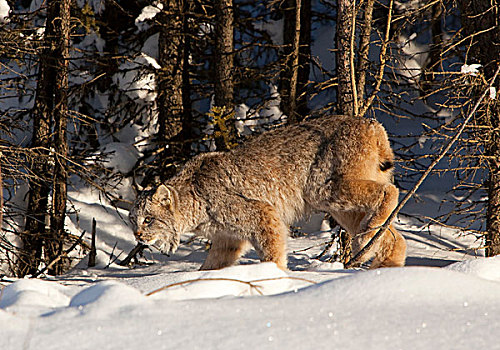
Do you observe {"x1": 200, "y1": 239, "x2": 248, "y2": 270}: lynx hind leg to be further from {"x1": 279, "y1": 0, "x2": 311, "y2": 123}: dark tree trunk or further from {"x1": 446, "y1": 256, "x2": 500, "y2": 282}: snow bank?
{"x1": 279, "y1": 0, "x2": 311, "y2": 123}: dark tree trunk

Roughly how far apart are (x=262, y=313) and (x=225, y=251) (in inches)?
140

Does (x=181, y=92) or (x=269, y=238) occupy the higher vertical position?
(x=181, y=92)

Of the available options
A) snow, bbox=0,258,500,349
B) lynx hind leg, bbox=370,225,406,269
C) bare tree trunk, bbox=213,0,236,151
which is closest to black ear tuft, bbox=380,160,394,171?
lynx hind leg, bbox=370,225,406,269

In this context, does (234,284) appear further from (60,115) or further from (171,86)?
(171,86)

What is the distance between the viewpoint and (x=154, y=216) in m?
6.11

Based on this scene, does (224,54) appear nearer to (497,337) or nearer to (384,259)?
(384,259)

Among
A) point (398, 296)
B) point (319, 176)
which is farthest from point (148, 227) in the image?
point (398, 296)

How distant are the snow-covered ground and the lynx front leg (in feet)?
8.08

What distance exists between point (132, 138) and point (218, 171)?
28.0 feet

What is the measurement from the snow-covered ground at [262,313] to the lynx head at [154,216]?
2638 mm

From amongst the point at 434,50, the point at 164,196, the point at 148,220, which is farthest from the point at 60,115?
the point at 434,50

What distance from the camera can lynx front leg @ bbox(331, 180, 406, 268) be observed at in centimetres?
575

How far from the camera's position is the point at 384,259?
19.8 feet

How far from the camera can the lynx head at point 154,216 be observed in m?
6.05
